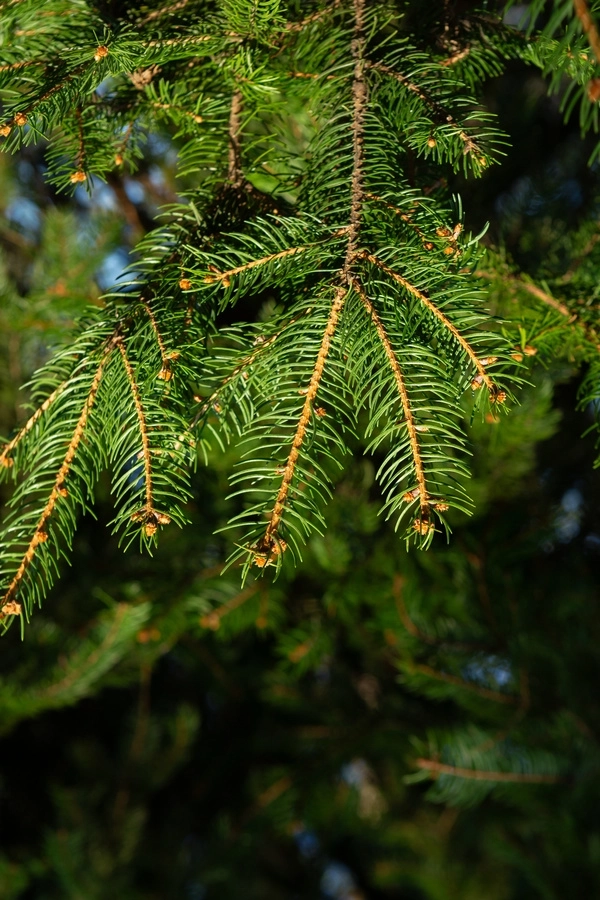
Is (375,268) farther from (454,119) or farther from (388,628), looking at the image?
(388,628)

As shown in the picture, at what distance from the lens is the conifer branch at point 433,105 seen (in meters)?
0.47

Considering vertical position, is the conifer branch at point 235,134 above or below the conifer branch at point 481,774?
above

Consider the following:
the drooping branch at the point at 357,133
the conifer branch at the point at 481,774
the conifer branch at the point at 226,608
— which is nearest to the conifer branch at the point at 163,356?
the drooping branch at the point at 357,133

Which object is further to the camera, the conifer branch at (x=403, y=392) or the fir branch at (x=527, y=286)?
the fir branch at (x=527, y=286)

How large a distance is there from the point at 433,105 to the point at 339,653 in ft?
4.57

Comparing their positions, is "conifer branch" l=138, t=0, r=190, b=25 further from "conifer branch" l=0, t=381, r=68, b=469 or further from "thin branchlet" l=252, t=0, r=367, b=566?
"conifer branch" l=0, t=381, r=68, b=469

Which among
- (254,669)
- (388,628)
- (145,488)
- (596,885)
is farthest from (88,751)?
(145,488)

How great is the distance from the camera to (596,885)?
1.11m

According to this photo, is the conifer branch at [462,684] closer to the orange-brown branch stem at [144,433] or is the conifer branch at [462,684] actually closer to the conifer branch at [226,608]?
the conifer branch at [226,608]

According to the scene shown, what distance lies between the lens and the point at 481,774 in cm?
106

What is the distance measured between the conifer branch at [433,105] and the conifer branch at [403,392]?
0.39 feet

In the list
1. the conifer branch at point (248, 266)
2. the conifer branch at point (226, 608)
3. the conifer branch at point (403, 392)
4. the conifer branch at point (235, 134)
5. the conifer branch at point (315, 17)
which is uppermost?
the conifer branch at point (315, 17)

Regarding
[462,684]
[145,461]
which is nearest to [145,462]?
[145,461]

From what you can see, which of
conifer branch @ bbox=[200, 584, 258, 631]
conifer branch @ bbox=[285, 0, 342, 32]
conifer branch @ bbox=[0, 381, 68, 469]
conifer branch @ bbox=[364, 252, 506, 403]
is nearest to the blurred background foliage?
conifer branch @ bbox=[200, 584, 258, 631]
